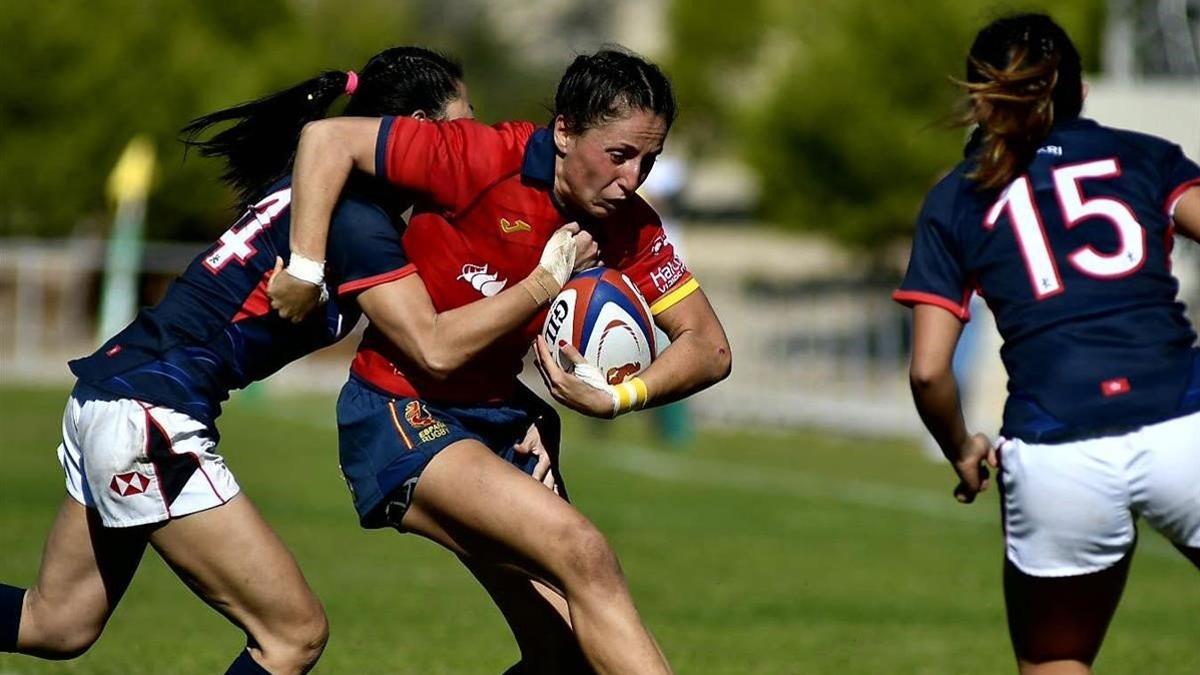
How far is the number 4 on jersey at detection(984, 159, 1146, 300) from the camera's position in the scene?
487 centimetres

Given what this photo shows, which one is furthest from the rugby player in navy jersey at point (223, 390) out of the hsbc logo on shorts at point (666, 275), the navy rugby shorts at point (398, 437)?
the hsbc logo on shorts at point (666, 275)

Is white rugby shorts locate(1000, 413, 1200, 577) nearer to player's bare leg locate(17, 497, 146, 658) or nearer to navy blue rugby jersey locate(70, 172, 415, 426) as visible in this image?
navy blue rugby jersey locate(70, 172, 415, 426)

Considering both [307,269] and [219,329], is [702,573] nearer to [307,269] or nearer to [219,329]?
[219,329]

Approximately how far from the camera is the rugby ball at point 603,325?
5.45 metres

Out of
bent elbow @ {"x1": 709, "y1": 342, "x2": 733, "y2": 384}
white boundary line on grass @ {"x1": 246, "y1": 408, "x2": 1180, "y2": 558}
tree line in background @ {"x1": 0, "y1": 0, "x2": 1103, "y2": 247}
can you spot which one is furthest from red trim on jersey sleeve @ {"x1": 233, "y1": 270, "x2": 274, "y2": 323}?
tree line in background @ {"x1": 0, "y1": 0, "x2": 1103, "y2": 247}

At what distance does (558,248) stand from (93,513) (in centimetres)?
166

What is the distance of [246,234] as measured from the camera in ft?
18.4

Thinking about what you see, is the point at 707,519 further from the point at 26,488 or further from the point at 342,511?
the point at 26,488

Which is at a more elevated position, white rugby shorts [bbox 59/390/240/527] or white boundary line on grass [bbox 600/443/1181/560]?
white rugby shorts [bbox 59/390/240/527]

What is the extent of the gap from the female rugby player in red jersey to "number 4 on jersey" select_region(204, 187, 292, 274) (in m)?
0.26

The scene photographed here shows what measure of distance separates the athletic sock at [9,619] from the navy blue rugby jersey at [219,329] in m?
0.77

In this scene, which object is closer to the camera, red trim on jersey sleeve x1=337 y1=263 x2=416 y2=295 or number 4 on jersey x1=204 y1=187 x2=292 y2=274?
red trim on jersey sleeve x1=337 y1=263 x2=416 y2=295

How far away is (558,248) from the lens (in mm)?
5305

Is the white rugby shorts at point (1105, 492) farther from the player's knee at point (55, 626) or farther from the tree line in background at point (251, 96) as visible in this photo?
the tree line in background at point (251, 96)
